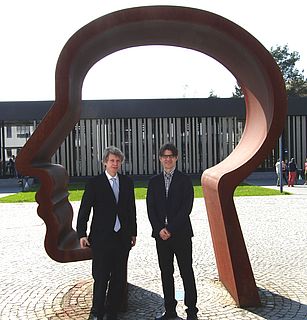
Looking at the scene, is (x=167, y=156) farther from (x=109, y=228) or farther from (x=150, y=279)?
(x=150, y=279)

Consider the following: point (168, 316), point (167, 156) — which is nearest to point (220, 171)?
point (167, 156)

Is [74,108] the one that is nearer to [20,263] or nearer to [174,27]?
[174,27]

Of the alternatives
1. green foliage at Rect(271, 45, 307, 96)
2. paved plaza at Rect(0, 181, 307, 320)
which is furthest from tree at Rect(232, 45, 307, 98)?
paved plaza at Rect(0, 181, 307, 320)

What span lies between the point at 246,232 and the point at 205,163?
18.8m

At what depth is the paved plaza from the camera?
15.4 feet

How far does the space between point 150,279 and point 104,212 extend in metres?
2.08

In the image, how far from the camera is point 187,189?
14.4 ft

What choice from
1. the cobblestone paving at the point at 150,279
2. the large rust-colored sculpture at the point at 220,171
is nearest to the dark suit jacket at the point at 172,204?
the large rust-colored sculpture at the point at 220,171

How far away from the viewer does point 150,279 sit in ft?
19.5

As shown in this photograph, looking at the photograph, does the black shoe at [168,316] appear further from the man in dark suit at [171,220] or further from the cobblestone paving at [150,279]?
the cobblestone paving at [150,279]

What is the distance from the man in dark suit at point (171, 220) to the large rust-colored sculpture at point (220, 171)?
73 centimetres

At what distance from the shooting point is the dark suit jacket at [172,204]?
4.30 metres

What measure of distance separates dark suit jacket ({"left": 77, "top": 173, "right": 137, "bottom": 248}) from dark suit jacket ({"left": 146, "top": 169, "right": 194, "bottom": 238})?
9.4 inches

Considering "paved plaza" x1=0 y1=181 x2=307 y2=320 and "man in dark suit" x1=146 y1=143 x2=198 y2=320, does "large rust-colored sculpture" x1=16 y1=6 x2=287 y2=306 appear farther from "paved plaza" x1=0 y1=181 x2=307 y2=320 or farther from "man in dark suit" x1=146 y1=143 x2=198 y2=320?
"man in dark suit" x1=146 y1=143 x2=198 y2=320
